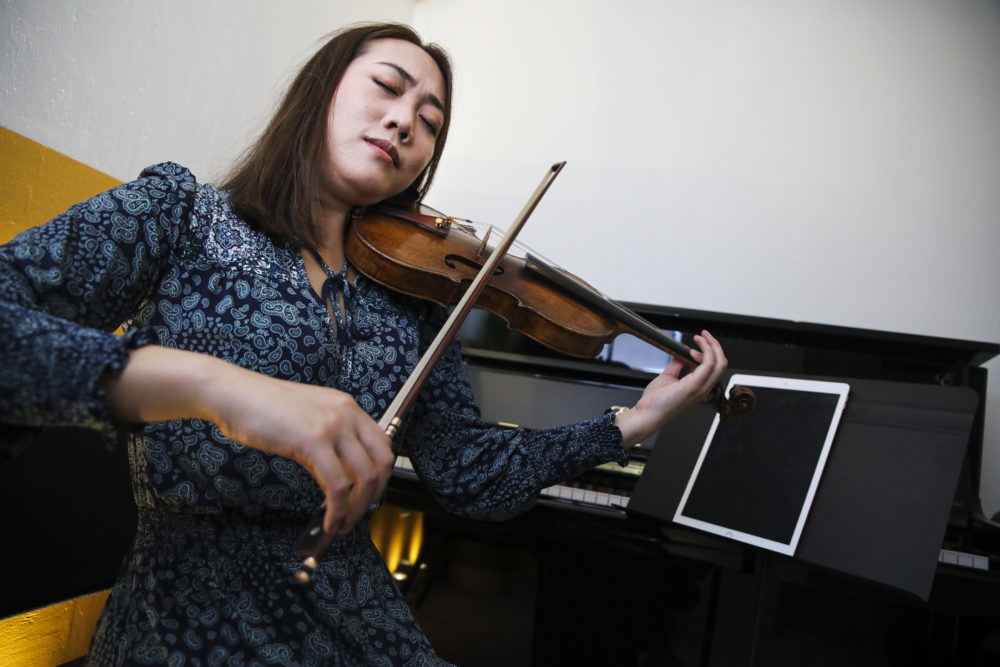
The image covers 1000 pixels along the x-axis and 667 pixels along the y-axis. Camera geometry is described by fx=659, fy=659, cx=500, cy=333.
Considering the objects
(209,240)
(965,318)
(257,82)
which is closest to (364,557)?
(209,240)

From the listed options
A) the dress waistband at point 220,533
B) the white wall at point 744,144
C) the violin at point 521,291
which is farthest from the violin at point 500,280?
the white wall at point 744,144

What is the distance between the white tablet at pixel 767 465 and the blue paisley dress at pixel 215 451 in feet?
1.83

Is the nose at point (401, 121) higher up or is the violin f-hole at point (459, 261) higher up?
the nose at point (401, 121)

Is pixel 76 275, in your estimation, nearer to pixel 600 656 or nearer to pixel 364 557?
pixel 364 557

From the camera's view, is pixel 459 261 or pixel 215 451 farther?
pixel 459 261

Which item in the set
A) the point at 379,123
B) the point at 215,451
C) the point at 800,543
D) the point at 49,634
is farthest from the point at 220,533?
the point at 49,634

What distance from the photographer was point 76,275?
65 cm

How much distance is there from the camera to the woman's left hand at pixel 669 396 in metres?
1.01

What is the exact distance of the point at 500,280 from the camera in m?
1.17

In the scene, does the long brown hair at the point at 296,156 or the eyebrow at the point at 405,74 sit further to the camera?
the eyebrow at the point at 405,74

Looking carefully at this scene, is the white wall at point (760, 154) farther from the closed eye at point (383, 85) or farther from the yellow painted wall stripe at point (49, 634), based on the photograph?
the yellow painted wall stripe at point (49, 634)

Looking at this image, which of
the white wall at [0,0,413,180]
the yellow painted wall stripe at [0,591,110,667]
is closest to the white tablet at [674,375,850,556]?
the white wall at [0,0,413,180]

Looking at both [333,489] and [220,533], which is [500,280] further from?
[333,489]

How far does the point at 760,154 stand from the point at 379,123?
1.80m
